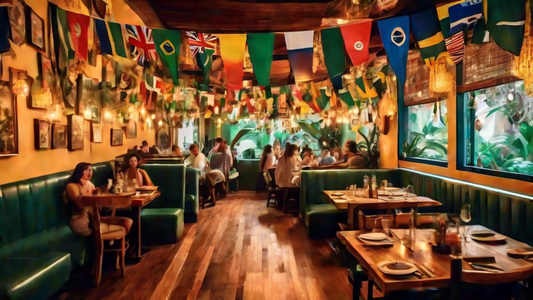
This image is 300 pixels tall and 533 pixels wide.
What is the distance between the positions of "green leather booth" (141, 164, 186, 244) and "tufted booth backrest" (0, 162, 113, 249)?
3.63 ft

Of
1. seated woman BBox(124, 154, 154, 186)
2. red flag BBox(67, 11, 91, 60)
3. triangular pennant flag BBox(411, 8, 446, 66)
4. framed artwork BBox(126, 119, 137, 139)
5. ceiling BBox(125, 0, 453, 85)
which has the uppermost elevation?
ceiling BBox(125, 0, 453, 85)

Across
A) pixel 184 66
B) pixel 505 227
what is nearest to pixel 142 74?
pixel 184 66

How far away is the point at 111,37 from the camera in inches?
172

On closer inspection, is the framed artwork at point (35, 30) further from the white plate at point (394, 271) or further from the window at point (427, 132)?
the window at point (427, 132)

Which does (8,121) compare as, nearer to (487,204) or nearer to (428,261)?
(428,261)

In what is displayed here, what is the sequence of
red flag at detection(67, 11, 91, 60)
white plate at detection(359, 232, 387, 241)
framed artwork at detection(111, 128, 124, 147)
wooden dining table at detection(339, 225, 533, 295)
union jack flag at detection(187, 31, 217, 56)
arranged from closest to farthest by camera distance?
wooden dining table at detection(339, 225, 533, 295) < white plate at detection(359, 232, 387, 241) < red flag at detection(67, 11, 91, 60) < union jack flag at detection(187, 31, 217, 56) < framed artwork at detection(111, 128, 124, 147)

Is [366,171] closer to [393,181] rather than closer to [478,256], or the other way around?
[393,181]

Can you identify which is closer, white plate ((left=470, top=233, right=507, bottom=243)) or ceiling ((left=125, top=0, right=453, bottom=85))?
white plate ((left=470, top=233, right=507, bottom=243))

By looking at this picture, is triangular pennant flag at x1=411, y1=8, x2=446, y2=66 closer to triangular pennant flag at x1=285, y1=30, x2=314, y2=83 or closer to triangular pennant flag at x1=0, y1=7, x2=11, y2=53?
triangular pennant flag at x1=285, y1=30, x2=314, y2=83

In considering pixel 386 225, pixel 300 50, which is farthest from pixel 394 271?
pixel 300 50

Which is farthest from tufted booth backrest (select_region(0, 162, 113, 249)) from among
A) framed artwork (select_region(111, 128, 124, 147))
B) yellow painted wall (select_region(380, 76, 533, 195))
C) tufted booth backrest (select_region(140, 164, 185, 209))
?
yellow painted wall (select_region(380, 76, 533, 195))

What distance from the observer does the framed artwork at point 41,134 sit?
412 cm

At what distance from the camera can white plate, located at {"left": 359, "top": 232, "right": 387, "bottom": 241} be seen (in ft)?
8.02

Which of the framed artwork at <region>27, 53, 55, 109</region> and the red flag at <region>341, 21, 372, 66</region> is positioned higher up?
the red flag at <region>341, 21, 372, 66</region>
